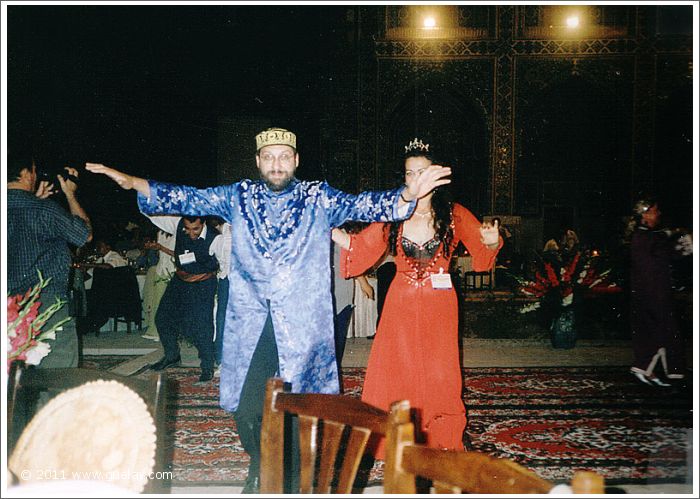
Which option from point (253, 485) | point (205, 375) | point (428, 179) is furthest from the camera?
point (205, 375)

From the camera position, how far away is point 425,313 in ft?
9.84

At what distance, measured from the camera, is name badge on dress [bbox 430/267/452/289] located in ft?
9.83

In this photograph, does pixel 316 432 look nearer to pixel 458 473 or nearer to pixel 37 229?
pixel 458 473

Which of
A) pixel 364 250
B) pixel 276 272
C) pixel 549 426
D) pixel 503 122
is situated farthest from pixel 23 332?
pixel 503 122

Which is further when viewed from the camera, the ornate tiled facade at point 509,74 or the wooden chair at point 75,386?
the ornate tiled facade at point 509,74

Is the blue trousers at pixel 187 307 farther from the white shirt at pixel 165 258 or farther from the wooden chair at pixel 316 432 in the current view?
the wooden chair at pixel 316 432

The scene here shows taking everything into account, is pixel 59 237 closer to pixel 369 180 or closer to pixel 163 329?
pixel 163 329

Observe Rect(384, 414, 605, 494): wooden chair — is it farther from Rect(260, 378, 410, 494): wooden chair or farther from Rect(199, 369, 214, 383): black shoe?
Rect(199, 369, 214, 383): black shoe

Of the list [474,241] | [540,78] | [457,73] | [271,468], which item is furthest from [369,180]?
[271,468]

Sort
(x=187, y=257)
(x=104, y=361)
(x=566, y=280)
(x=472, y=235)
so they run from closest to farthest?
(x=472, y=235) < (x=187, y=257) < (x=104, y=361) < (x=566, y=280)

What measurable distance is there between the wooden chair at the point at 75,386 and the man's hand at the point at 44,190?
157 centimetres

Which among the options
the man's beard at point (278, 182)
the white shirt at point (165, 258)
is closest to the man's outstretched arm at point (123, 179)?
the man's beard at point (278, 182)

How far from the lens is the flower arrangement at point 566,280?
6.36 metres

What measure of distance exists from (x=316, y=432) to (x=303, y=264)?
1166mm
